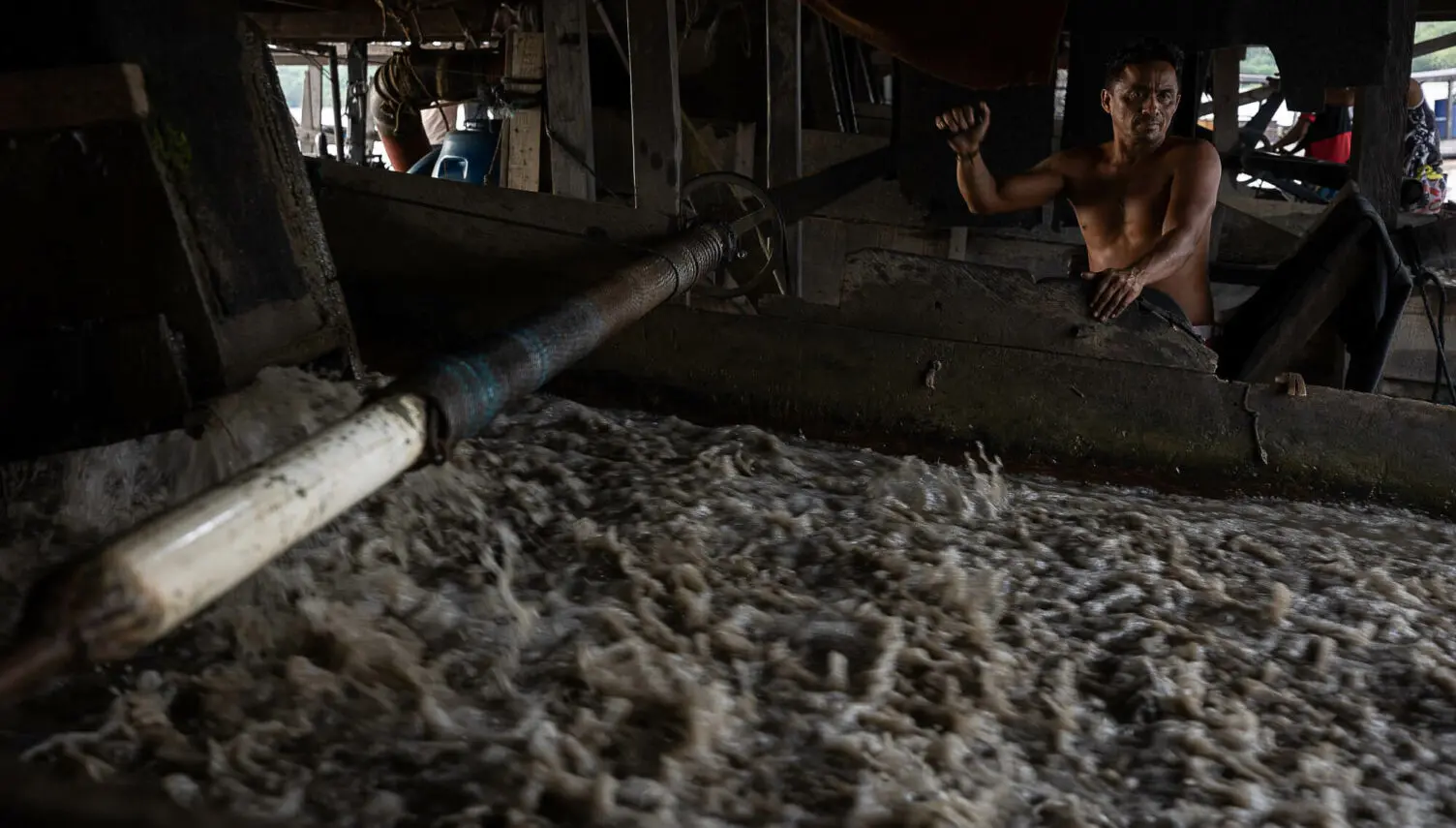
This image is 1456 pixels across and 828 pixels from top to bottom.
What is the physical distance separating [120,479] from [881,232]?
6681mm

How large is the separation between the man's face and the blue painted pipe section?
6.57ft

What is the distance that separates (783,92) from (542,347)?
14.2 feet

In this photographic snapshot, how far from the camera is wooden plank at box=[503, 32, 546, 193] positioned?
6996mm

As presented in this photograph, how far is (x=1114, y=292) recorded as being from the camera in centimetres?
329

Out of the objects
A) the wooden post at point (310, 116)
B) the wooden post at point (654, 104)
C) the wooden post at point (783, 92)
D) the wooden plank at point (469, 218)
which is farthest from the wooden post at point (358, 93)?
the wooden plank at point (469, 218)

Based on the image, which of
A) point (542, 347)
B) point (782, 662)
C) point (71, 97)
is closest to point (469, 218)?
point (71, 97)

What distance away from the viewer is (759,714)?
1.86 m

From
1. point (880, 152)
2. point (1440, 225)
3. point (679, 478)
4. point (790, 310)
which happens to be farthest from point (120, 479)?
point (1440, 225)

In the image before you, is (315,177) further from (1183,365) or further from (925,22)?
(925,22)

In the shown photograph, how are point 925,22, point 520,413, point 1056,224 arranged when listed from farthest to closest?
point 1056,224
point 925,22
point 520,413

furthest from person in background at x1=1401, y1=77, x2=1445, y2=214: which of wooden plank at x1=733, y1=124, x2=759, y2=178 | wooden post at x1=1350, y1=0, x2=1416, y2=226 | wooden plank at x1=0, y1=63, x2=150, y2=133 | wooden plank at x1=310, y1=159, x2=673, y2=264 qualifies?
wooden plank at x1=0, y1=63, x2=150, y2=133

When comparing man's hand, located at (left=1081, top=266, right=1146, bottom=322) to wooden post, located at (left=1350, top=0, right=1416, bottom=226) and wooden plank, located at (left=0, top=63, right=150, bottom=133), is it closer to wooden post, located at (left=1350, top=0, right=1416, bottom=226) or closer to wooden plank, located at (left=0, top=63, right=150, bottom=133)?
wooden plank, located at (left=0, top=63, right=150, bottom=133)

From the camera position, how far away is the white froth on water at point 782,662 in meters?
1.63

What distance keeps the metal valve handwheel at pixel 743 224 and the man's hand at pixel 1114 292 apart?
→ 1.33 meters
